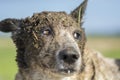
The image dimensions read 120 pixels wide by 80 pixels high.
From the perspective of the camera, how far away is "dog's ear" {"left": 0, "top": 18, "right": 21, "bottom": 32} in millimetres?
14209

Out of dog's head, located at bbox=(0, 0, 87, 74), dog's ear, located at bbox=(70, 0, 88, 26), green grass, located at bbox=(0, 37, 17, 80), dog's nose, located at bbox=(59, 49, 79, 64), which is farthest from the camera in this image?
green grass, located at bbox=(0, 37, 17, 80)

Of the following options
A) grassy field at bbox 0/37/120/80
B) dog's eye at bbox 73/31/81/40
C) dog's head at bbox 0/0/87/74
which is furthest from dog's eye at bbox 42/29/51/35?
grassy field at bbox 0/37/120/80

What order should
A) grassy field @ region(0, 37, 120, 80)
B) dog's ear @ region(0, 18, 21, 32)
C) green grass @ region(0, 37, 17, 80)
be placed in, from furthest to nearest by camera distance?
grassy field @ region(0, 37, 120, 80), green grass @ region(0, 37, 17, 80), dog's ear @ region(0, 18, 21, 32)

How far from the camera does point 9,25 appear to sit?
14250mm

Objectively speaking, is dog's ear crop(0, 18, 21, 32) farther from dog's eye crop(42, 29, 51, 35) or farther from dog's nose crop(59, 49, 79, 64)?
dog's nose crop(59, 49, 79, 64)

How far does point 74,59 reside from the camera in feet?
42.4

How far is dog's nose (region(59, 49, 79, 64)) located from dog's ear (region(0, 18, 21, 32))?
1.58 m

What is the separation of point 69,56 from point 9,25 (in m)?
1.87

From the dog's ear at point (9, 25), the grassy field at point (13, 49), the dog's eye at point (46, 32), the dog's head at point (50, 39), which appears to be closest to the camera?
the dog's head at point (50, 39)

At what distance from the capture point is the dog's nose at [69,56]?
12.8 m

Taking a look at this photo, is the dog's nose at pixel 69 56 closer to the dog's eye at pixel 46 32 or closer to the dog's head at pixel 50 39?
the dog's head at pixel 50 39

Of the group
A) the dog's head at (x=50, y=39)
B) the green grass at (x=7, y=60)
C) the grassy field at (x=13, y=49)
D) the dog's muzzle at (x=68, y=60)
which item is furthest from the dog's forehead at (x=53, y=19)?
the grassy field at (x=13, y=49)

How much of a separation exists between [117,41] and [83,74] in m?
29.5

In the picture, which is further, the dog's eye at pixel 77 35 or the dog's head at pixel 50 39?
the dog's eye at pixel 77 35
